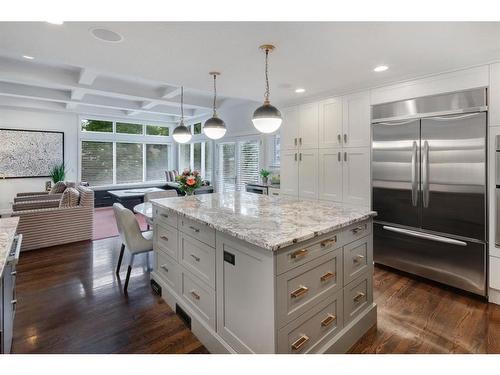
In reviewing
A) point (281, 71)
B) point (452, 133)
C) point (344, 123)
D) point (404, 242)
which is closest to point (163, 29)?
point (281, 71)

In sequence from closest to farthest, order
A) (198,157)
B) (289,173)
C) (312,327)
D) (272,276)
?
1. (272,276)
2. (312,327)
3. (289,173)
4. (198,157)

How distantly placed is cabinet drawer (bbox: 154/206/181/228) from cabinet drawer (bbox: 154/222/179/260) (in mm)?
42

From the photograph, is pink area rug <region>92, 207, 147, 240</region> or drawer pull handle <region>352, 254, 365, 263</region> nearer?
drawer pull handle <region>352, 254, 365, 263</region>

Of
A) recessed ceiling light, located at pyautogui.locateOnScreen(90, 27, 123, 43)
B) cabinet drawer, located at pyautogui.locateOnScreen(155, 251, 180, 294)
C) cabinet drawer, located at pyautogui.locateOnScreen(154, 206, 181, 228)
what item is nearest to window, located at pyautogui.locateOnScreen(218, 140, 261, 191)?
cabinet drawer, located at pyautogui.locateOnScreen(154, 206, 181, 228)

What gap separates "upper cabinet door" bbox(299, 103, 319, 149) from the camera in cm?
407

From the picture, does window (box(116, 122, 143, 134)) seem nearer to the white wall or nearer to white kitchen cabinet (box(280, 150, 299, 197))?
the white wall

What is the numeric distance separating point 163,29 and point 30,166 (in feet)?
22.5

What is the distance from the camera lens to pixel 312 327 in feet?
5.64

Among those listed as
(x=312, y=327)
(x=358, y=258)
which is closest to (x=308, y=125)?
(x=358, y=258)

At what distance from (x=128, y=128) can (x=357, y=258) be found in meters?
8.43

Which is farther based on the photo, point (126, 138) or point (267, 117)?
point (126, 138)

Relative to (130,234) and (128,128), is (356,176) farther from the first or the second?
(128,128)

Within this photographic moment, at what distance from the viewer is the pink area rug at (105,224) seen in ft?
16.2
